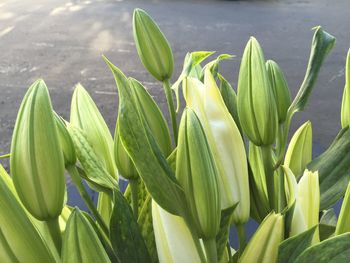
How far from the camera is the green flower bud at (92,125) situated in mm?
306

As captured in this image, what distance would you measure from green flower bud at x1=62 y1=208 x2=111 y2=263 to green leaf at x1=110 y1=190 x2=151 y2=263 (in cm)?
4

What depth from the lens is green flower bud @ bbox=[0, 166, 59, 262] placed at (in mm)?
190

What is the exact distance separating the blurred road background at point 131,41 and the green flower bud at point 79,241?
2.02 m

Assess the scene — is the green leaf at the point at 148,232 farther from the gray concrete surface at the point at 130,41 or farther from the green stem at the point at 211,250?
the gray concrete surface at the point at 130,41

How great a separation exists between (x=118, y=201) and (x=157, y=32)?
0.12 meters

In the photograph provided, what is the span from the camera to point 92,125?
307 millimetres

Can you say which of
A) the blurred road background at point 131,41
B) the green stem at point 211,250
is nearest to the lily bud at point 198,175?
the green stem at point 211,250

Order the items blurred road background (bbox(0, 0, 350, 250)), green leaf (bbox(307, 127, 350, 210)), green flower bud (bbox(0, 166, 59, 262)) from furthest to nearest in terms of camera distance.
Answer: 1. blurred road background (bbox(0, 0, 350, 250))
2. green leaf (bbox(307, 127, 350, 210))
3. green flower bud (bbox(0, 166, 59, 262))

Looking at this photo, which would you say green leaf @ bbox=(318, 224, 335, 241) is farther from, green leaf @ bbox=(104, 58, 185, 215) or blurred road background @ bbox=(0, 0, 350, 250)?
blurred road background @ bbox=(0, 0, 350, 250)

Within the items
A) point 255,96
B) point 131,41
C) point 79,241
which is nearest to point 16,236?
point 79,241

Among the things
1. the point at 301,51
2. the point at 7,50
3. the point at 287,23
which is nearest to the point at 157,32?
the point at 301,51

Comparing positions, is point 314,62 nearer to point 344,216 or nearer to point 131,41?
point 344,216

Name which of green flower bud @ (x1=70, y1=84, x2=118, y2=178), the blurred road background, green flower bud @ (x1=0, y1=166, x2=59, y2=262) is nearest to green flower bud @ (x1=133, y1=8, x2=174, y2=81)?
green flower bud @ (x1=70, y1=84, x2=118, y2=178)

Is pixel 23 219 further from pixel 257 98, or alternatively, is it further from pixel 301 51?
pixel 301 51
